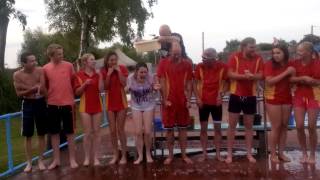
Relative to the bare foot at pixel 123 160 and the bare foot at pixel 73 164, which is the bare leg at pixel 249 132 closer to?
the bare foot at pixel 123 160

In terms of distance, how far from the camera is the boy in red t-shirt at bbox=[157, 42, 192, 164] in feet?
25.4

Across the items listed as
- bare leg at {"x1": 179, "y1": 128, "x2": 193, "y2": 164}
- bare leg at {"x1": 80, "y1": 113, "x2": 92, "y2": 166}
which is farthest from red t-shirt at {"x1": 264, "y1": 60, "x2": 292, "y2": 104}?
bare leg at {"x1": 80, "y1": 113, "x2": 92, "y2": 166}

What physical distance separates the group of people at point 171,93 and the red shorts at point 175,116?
0.05ft

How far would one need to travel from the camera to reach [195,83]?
7883 millimetres

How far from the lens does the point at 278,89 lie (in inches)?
293

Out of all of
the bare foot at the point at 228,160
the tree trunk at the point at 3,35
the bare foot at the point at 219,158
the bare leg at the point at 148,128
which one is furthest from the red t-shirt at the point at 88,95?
the tree trunk at the point at 3,35

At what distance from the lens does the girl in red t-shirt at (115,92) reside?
7922 millimetres

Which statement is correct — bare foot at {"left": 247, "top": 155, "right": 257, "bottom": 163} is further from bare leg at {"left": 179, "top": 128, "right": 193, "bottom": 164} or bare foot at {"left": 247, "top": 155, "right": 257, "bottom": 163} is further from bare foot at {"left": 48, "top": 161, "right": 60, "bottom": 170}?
bare foot at {"left": 48, "top": 161, "right": 60, "bottom": 170}

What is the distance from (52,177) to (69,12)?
69.9ft

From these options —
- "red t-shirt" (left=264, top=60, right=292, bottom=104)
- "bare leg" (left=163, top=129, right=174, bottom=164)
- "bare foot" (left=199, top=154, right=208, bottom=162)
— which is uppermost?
"red t-shirt" (left=264, top=60, right=292, bottom=104)

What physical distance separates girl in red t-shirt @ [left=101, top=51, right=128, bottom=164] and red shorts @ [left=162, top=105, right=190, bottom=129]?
2.19 feet

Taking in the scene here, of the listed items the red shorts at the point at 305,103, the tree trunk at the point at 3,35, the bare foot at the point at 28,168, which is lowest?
the bare foot at the point at 28,168

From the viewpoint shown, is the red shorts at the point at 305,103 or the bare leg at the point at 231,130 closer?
the red shorts at the point at 305,103

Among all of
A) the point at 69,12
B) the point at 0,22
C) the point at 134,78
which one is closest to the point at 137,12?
the point at 69,12
